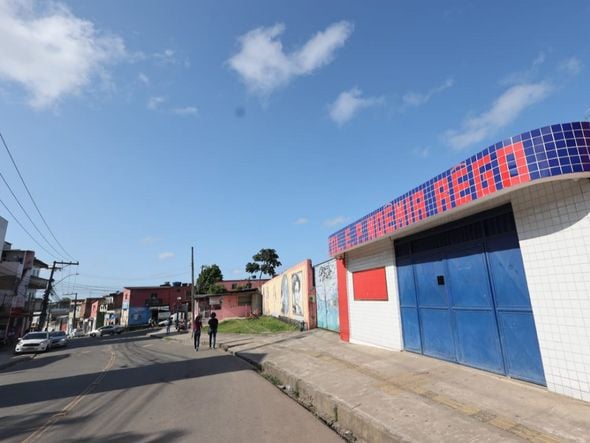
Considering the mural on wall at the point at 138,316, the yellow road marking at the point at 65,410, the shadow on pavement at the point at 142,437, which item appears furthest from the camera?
the mural on wall at the point at 138,316

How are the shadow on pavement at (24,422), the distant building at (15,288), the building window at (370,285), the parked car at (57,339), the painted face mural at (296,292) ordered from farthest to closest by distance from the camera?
1. the distant building at (15,288)
2. the parked car at (57,339)
3. the painted face mural at (296,292)
4. the building window at (370,285)
5. the shadow on pavement at (24,422)

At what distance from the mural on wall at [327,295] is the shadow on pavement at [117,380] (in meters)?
5.26

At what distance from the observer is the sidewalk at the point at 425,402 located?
4285 millimetres

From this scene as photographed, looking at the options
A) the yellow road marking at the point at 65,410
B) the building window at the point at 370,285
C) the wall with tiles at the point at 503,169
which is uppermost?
the wall with tiles at the point at 503,169

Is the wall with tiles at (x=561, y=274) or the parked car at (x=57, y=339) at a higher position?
the wall with tiles at (x=561, y=274)

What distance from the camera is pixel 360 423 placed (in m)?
5.05

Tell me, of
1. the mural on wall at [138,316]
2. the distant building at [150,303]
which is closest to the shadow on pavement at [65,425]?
the distant building at [150,303]

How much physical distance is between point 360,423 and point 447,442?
4.55 feet

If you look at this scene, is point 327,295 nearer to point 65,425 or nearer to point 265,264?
point 65,425

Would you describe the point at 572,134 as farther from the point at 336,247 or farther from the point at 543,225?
the point at 336,247

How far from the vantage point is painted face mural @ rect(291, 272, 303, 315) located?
21.1 metres

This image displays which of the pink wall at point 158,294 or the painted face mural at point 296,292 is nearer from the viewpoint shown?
the painted face mural at point 296,292

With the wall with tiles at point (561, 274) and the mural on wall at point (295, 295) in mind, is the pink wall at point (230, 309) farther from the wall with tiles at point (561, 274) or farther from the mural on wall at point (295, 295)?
the wall with tiles at point (561, 274)

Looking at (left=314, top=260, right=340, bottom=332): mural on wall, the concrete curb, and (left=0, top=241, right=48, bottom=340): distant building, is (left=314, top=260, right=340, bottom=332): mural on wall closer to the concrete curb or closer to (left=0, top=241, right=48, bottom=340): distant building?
the concrete curb
